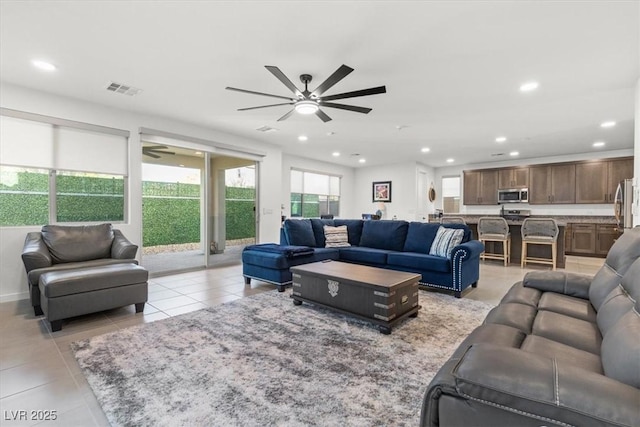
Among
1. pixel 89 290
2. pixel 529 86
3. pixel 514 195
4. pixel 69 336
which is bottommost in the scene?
pixel 69 336

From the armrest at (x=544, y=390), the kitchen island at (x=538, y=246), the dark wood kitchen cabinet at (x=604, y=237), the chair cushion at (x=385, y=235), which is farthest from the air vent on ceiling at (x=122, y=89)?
the dark wood kitchen cabinet at (x=604, y=237)

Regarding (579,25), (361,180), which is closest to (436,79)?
(579,25)

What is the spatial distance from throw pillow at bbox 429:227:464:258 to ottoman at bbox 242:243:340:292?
163 centimetres

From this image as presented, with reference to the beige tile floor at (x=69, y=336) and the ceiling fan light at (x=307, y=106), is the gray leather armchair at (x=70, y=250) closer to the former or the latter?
the beige tile floor at (x=69, y=336)

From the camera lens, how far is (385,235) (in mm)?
5023

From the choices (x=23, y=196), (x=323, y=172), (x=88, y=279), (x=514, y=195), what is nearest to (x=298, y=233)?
(x=88, y=279)

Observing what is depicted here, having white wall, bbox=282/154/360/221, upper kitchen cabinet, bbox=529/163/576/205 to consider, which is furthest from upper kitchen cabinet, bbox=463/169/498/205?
white wall, bbox=282/154/360/221

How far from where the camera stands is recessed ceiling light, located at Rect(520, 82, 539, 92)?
350 cm

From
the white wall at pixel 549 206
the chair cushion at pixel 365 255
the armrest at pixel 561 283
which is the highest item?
the white wall at pixel 549 206

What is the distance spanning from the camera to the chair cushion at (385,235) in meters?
4.91

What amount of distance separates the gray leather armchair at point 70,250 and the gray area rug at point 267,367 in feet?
3.90

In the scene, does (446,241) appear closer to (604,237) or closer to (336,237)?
(336,237)

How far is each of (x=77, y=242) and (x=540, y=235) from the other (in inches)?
286

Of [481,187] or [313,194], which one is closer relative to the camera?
[481,187]
